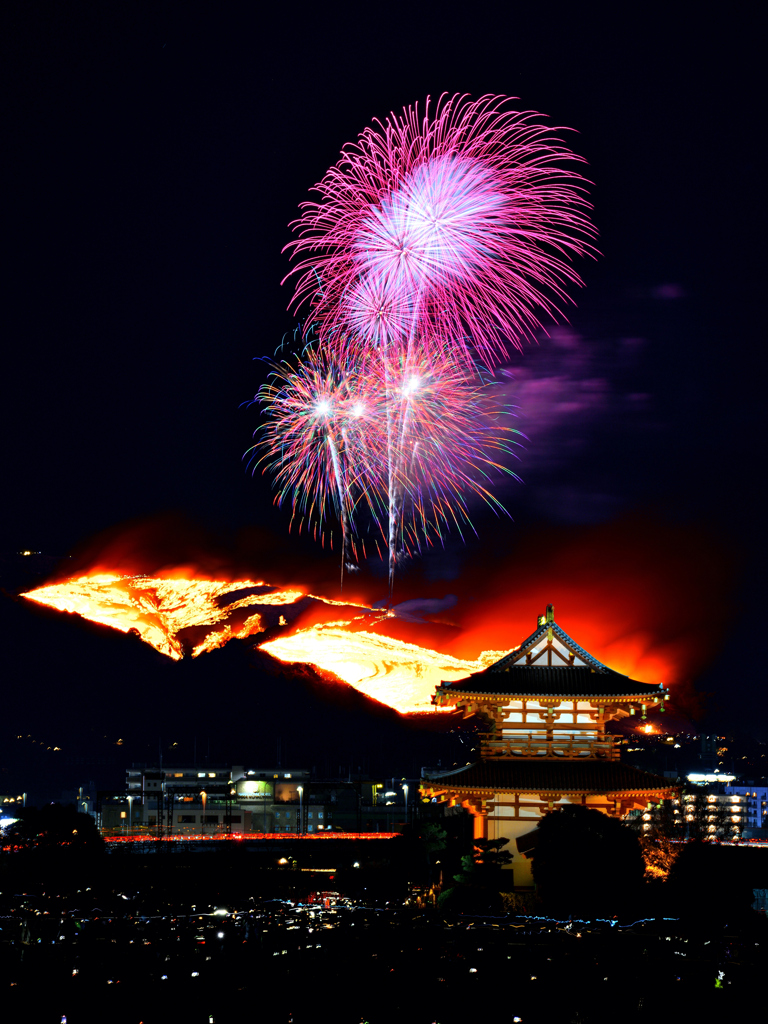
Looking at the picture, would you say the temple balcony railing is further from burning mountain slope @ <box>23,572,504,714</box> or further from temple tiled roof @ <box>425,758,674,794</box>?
burning mountain slope @ <box>23,572,504,714</box>

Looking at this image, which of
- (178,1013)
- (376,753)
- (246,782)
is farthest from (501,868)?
(376,753)

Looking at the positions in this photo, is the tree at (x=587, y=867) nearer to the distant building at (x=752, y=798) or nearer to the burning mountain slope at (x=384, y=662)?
the burning mountain slope at (x=384, y=662)

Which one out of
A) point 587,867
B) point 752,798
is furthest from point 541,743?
point 752,798

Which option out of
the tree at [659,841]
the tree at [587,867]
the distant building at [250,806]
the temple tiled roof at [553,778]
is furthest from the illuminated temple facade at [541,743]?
the distant building at [250,806]

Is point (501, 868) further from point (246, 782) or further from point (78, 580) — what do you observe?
point (246, 782)

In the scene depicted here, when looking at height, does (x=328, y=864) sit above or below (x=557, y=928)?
below

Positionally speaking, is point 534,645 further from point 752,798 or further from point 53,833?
point 752,798

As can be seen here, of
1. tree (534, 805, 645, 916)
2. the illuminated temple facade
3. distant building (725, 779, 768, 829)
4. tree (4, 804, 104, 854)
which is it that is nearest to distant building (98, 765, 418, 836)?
distant building (725, 779, 768, 829)
